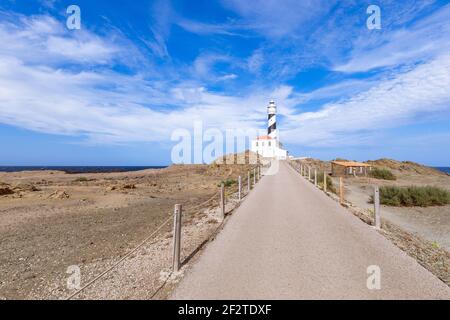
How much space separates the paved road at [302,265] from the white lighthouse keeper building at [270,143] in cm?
6576

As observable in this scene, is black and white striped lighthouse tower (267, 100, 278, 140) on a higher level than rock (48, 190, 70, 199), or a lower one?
higher

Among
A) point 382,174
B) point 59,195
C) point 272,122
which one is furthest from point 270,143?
point 59,195

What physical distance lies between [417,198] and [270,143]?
54.8m

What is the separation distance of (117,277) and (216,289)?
230 centimetres

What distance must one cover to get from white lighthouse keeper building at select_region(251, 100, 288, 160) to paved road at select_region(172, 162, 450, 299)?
6576 cm

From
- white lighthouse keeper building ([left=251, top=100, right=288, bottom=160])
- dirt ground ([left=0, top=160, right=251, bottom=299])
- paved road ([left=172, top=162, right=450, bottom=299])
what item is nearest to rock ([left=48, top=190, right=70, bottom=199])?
dirt ground ([left=0, top=160, right=251, bottom=299])

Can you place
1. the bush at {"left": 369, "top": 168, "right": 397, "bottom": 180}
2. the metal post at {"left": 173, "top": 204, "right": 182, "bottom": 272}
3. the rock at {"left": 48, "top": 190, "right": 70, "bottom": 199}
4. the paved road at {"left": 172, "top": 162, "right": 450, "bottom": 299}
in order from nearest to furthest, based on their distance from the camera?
1. the paved road at {"left": 172, "top": 162, "right": 450, "bottom": 299}
2. the metal post at {"left": 173, "top": 204, "right": 182, "bottom": 272}
3. the rock at {"left": 48, "top": 190, "right": 70, "bottom": 199}
4. the bush at {"left": 369, "top": 168, "right": 397, "bottom": 180}

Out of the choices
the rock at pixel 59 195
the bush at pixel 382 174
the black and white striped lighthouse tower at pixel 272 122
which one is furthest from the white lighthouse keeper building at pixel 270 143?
the rock at pixel 59 195

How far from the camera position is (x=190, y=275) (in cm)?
546

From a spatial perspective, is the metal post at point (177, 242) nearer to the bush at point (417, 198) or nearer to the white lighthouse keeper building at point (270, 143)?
the bush at point (417, 198)

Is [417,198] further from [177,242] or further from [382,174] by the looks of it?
[382,174]

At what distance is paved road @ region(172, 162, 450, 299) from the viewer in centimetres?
469

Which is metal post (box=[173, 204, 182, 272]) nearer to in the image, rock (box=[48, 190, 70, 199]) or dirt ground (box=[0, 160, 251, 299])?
dirt ground (box=[0, 160, 251, 299])
